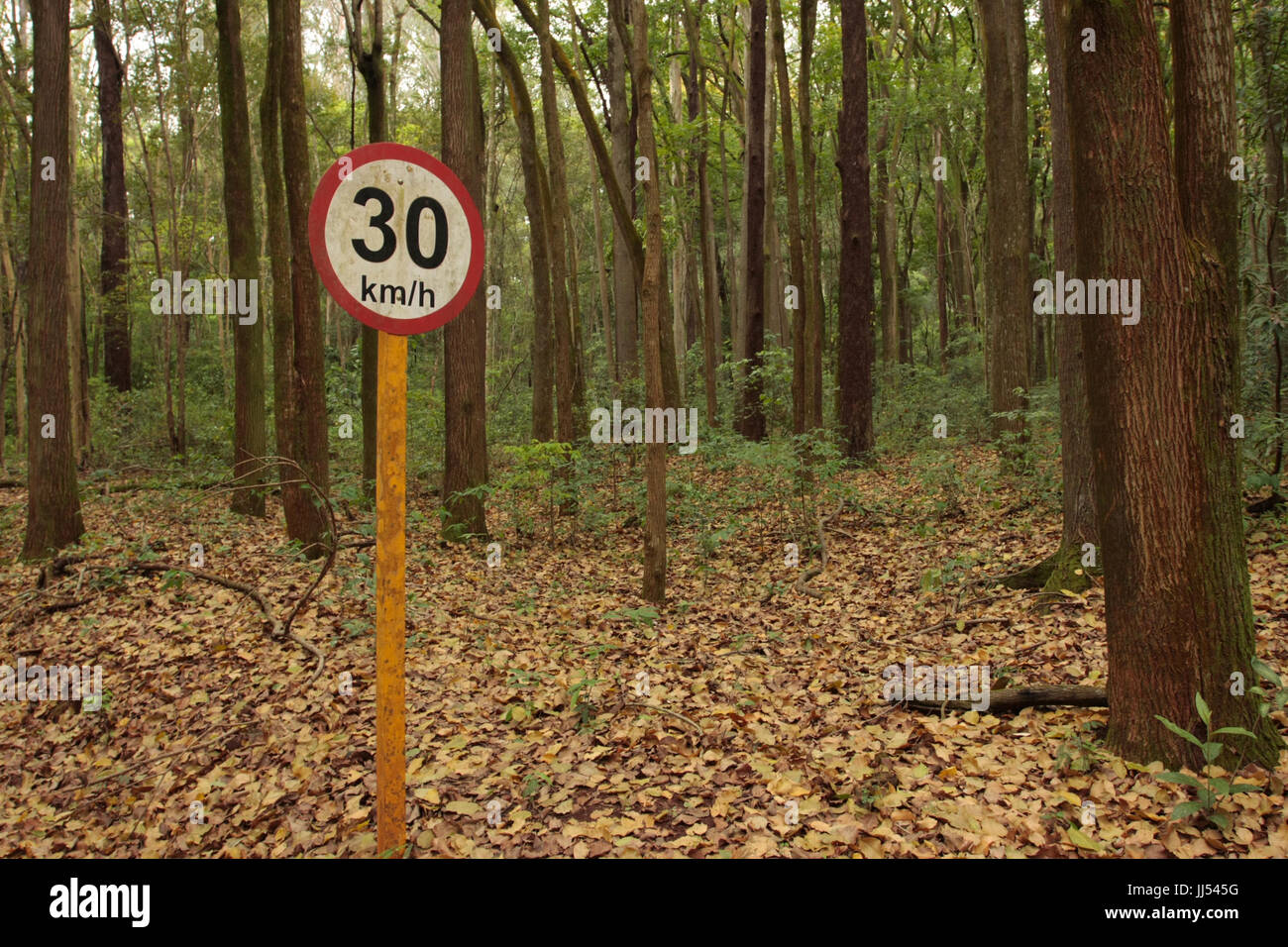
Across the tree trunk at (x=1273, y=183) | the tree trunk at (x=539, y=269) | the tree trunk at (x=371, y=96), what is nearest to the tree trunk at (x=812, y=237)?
the tree trunk at (x=539, y=269)

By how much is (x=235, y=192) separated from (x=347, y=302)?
33.3 feet

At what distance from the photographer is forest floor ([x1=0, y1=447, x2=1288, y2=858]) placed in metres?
3.70

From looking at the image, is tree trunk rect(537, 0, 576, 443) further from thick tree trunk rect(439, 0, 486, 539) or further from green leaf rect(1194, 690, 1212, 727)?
green leaf rect(1194, 690, 1212, 727)

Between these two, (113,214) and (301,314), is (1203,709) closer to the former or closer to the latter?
(301,314)

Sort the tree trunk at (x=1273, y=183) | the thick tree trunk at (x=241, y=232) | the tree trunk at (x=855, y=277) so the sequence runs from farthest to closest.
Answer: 1. the tree trunk at (x=855, y=277)
2. the thick tree trunk at (x=241, y=232)
3. the tree trunk at (x=1273, y=183)

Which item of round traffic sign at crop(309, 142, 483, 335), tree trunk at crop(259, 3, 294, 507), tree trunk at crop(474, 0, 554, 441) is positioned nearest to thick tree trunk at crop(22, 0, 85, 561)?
tree trunk at crop(259, 3, 294, 507)

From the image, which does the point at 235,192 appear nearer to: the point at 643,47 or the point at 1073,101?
the point at 643,47

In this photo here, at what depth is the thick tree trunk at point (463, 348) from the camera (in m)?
9.95

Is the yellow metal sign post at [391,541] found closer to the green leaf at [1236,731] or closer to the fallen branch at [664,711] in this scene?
the fallen branch at [664,711]

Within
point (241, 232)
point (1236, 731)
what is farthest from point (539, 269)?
point (1236, 731)

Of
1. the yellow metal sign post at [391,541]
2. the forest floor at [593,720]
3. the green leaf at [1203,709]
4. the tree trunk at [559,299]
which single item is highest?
the tree trunk at [559,299]

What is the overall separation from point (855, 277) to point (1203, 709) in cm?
1201

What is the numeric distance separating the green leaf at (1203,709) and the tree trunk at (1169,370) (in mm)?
90

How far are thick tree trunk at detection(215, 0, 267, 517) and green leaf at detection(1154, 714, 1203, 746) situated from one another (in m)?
10.3
